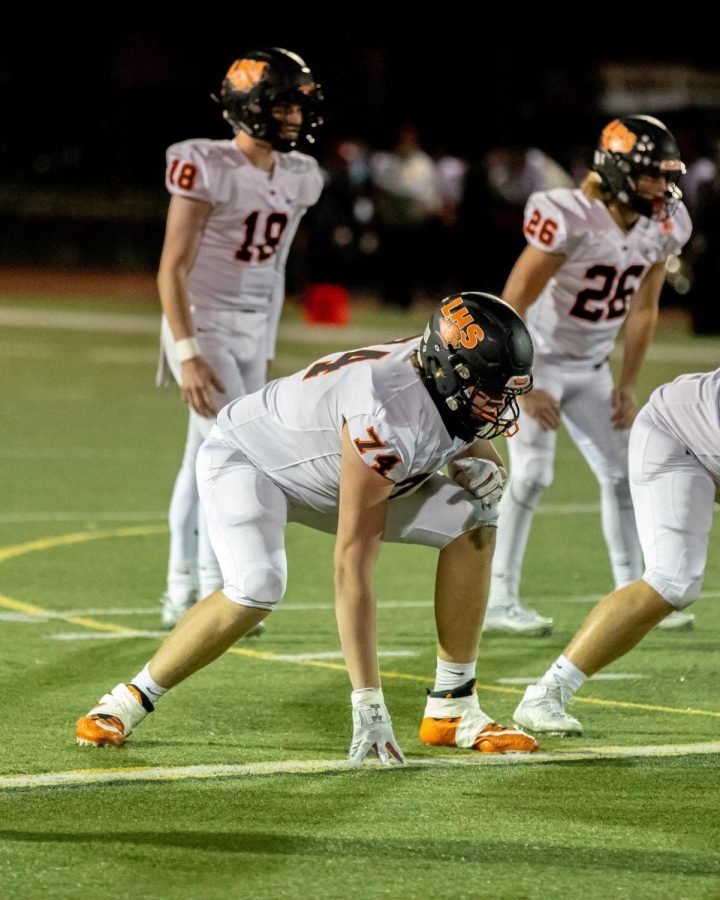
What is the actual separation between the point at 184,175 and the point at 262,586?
228cm

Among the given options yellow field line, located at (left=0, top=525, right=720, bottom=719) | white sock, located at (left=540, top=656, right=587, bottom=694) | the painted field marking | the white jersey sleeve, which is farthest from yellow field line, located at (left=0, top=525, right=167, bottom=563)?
white sock, located at (left=540, top=656, right=587, bottom=694)

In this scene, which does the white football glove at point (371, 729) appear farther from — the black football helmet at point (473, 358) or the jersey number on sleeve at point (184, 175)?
the jersey number on sleeve at point (184, 175)

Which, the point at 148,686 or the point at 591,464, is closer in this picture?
the point at 148,686

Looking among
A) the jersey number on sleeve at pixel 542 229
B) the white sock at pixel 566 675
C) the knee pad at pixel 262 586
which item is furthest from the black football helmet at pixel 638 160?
the knee pad at pixel 262 586

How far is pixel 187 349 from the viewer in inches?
262

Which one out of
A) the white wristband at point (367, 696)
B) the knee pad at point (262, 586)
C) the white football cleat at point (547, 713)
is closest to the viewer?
the white wristband at point (367, 696)

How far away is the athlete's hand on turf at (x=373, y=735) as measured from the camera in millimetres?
4836

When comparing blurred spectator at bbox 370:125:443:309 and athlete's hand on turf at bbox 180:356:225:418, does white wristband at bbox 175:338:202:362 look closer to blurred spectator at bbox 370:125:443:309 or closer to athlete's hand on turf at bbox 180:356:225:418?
athlete's hand on turf at bbox 180:356:225:418

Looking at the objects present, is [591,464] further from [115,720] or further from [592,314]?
[115,720]

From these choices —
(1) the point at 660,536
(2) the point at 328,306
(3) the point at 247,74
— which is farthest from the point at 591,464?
(2) the point at 328,306

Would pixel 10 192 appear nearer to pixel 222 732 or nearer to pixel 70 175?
pixel 70 175

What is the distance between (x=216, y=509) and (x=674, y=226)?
2.58 metres

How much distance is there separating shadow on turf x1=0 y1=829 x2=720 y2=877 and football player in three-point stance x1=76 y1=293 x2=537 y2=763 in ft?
2.05

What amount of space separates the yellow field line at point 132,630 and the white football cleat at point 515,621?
83 centimetres
